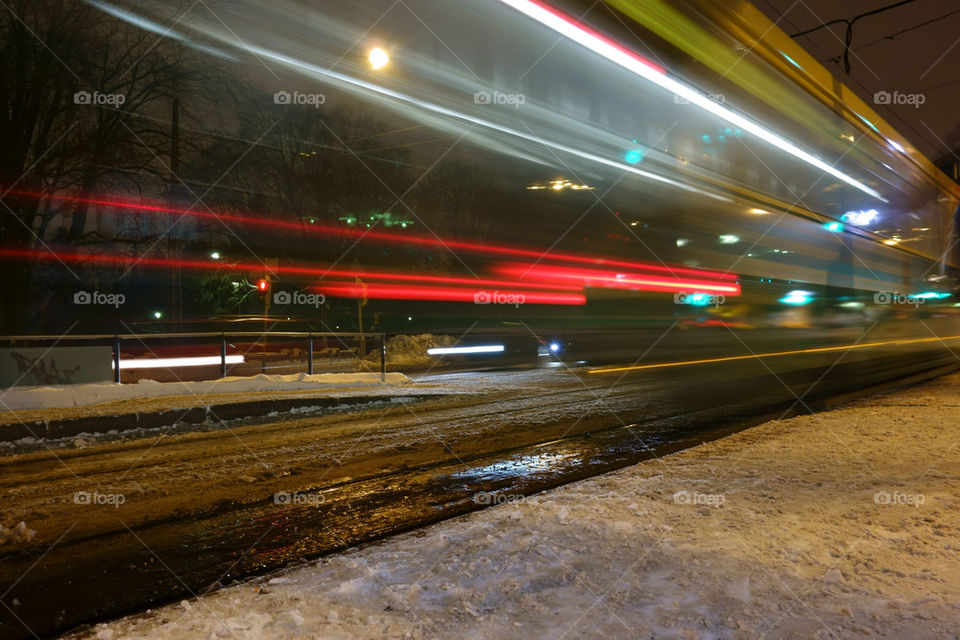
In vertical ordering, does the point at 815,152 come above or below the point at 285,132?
below

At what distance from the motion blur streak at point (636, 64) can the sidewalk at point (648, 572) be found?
4980mm

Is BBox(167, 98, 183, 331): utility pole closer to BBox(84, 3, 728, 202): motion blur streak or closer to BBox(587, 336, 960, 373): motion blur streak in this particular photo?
BBox(84, 3, 728, 202): motion blur streak

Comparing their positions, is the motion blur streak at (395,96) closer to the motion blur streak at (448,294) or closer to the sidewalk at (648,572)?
the motion blur streak at (448,294)

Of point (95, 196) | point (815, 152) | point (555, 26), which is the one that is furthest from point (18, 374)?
point (815, 152)

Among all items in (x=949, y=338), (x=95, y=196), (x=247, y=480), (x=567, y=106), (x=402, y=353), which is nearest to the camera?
(x=247, y=480)

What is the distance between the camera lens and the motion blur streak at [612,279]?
589 inches

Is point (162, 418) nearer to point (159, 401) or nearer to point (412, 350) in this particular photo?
point (159, 401)

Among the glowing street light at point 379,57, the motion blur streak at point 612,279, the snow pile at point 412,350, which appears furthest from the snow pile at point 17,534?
the snow pile at point 412,350

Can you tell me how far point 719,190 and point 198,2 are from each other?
11.5 metres

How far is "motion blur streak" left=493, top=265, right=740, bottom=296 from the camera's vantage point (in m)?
15.0

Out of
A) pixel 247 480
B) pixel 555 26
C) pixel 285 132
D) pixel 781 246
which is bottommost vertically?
pixel 247 480

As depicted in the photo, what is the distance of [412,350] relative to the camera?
63.2 ft

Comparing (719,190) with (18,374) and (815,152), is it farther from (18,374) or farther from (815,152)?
(18,374)

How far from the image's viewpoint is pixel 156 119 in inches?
570
